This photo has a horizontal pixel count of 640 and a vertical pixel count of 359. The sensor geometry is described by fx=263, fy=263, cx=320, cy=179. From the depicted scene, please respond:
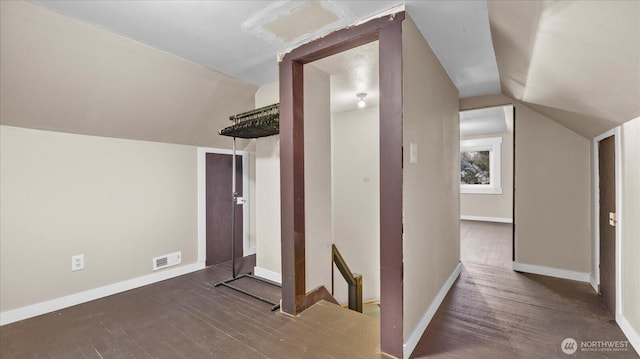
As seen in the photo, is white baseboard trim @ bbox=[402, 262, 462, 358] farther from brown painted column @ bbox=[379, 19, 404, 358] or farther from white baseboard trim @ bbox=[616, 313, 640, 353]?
white baseboard trim @ bbox=[616, 313, 640, 353]

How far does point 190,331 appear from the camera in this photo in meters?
2.02

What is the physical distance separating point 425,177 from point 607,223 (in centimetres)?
181

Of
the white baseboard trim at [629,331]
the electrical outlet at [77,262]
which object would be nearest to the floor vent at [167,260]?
the electrical outlet at [77,262]

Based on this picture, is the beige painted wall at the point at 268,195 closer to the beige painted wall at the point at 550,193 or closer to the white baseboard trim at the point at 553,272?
the beige painted wall at the point at 550,193

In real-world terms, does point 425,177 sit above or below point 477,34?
below

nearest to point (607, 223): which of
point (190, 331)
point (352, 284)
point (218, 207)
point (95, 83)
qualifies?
point (352, 284)

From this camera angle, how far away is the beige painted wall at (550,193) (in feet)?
9.52

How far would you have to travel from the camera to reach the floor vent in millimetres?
3033

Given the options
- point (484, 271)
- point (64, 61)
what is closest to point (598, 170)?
point (484, 271)

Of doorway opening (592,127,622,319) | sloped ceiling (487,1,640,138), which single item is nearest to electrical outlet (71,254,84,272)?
sloped ceiling (487,1,640,138)

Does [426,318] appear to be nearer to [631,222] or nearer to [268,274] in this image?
[631,222]

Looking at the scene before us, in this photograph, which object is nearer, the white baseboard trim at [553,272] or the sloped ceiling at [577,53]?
the sloped ceiling at [577,53]

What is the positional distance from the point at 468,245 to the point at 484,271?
1.43 m

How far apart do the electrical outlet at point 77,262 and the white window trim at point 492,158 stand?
7.79 metres
